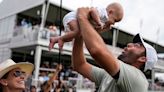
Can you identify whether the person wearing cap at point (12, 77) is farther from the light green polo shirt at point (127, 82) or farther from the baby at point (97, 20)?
the light green polo shirt at point (127, 82)

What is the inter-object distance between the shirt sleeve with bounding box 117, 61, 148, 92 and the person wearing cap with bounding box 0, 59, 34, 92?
1251 millimetres

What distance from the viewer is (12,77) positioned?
3.38 m

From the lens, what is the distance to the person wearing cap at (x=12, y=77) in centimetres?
330

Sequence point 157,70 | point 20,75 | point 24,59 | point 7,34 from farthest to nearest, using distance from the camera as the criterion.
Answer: point 157,70, point 24,59, point 7,34, point 20,75

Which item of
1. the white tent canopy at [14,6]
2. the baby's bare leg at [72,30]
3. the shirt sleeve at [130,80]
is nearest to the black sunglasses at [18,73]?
the baby's bare leg at [72,30]

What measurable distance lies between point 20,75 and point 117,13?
130 centimetres

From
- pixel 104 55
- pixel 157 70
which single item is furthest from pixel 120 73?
pixel 157 70

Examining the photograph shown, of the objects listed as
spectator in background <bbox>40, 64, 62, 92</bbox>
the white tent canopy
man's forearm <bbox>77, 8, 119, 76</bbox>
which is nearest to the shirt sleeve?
man's forearm <bbox>77, 8, 119, 76</bbox>

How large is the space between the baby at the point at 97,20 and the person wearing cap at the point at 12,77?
84 centimetres

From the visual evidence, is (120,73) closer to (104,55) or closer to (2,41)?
(104,55)

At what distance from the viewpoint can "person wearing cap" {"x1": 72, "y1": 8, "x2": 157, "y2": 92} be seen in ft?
7.25

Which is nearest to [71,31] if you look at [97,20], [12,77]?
[97,20]

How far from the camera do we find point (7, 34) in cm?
2289

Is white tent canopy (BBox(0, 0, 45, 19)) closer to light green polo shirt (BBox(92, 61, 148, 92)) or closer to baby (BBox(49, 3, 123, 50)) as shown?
baby (BBox(49, 3, 123, 50))
